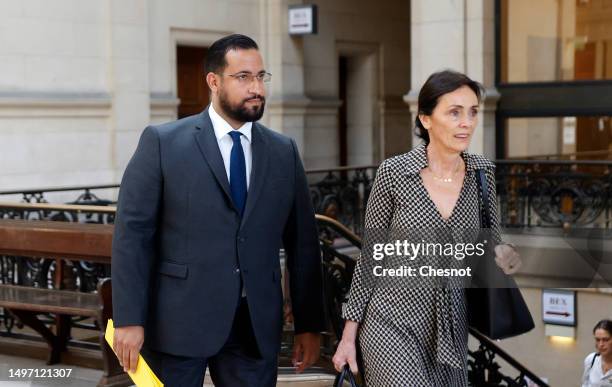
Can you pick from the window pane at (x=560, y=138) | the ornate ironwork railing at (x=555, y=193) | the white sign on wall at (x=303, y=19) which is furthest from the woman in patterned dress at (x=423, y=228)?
the white sign on wall at (x=303, y=19)

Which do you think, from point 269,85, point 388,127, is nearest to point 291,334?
point 269,85

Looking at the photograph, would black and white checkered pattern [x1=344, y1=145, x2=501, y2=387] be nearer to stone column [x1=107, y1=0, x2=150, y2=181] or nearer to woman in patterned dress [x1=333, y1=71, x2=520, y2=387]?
woman in patterned dress [x1=333, y1=71, x2=520, y2=387]

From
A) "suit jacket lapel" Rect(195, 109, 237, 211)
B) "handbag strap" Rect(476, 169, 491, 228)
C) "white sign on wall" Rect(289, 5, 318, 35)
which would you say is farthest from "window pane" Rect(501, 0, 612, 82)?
"suit jacket lapel" Rect(195, 109, 237, 211)

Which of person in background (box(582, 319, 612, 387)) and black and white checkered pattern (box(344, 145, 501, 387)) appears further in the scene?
person in background (box(582, 319, 612, 387))

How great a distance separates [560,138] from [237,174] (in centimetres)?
1169

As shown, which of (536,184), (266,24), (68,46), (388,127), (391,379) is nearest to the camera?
(391,379)

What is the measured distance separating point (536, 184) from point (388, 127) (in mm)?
7606

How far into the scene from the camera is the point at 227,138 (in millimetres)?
3814

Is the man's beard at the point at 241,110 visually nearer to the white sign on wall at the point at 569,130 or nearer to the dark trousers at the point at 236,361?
the dark trousers at the point at 236,361

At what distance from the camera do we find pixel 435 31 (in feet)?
49.1

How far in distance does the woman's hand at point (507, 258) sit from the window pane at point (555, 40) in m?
11.2

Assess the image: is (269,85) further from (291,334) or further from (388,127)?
(291,334)

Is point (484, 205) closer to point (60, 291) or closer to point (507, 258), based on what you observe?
point (507, 258)

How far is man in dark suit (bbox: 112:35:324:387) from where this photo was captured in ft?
12.0
